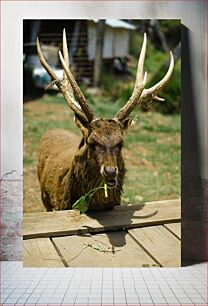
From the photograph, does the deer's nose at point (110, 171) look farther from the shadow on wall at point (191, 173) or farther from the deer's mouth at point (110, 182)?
the shadow on wall at point (191, 173)

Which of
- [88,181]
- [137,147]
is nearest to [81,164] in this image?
[88,181]

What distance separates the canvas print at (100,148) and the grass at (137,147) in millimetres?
11

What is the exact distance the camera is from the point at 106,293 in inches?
112

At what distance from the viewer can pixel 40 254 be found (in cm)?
327

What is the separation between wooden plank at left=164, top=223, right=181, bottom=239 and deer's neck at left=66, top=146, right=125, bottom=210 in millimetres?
396

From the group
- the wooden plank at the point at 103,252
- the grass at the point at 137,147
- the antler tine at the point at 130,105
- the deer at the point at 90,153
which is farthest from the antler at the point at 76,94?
the grass at the point at 137,147

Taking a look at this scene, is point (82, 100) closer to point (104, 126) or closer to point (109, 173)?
point (104, 126)

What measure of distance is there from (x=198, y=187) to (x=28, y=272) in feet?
4.14

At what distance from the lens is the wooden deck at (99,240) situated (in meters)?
3.25

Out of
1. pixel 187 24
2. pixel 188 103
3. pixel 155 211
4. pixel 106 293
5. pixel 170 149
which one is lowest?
pixel 106 293

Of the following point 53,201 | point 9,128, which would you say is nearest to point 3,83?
point 9,128

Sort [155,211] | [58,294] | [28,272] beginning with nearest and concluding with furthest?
[58,294] → [28,272] → [155,211]

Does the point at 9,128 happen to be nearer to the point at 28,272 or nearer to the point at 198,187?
the point at 28,272

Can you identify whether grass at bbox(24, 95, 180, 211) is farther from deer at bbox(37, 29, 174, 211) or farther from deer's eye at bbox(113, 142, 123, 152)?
deer's eye at bbox(113, 142, 123, 152)
